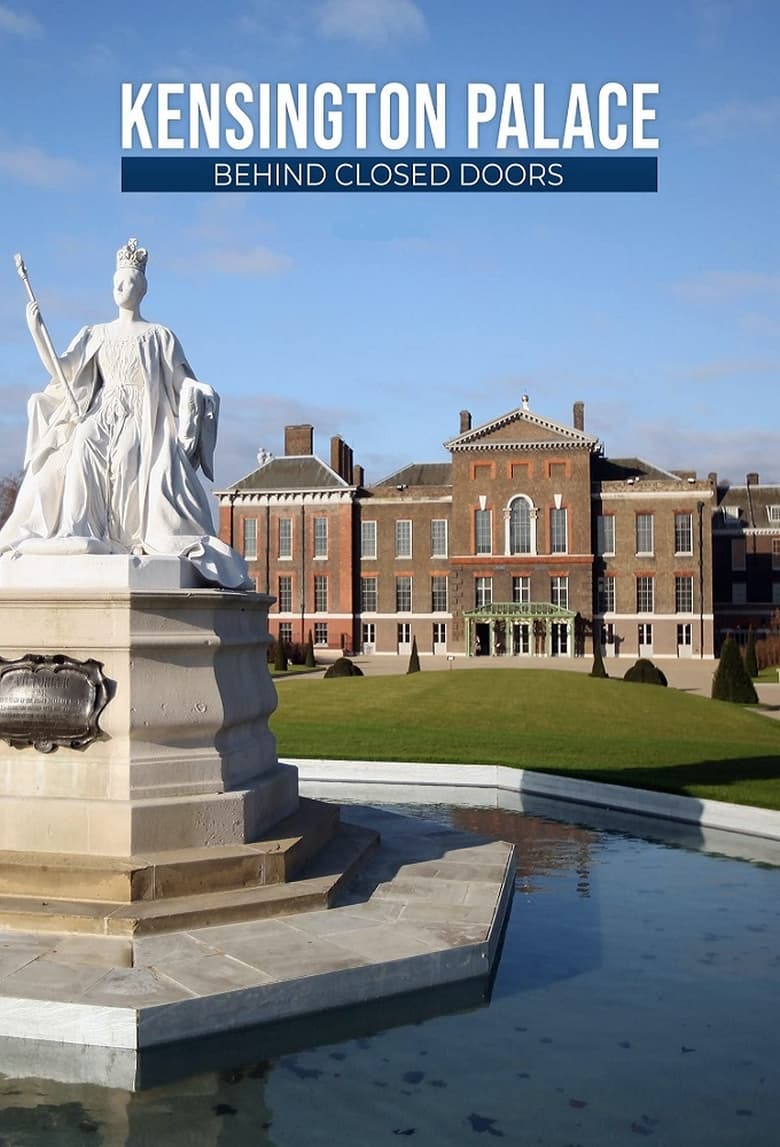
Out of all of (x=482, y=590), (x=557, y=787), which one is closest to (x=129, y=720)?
(x=557, y=787)

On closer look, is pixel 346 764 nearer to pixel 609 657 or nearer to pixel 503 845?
pixel 503 845

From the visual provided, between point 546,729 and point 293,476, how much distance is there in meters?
43.1

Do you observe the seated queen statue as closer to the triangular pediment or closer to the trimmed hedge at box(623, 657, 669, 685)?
the trimmed hedge at box(623, 657, 669, 685)

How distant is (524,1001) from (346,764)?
8164 millimetres

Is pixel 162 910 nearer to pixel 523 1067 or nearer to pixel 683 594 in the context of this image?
pixel 523 1067

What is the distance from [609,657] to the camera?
185 feet

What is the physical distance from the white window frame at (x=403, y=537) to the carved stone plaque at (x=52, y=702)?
178 ft

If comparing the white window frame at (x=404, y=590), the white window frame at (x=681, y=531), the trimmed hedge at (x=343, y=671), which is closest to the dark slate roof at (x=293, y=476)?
the white window frame at (x=404, y=590)

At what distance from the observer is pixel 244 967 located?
5504mm

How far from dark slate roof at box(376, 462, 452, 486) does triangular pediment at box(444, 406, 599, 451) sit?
15.8 feet

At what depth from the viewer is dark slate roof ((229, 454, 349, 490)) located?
61.2 m

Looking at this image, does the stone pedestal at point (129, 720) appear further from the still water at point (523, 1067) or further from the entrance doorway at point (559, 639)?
the entrance doorway at point (559, 639)

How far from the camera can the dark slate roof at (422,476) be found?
210 ft

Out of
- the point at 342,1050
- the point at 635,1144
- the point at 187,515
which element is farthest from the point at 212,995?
the point at 187,515
